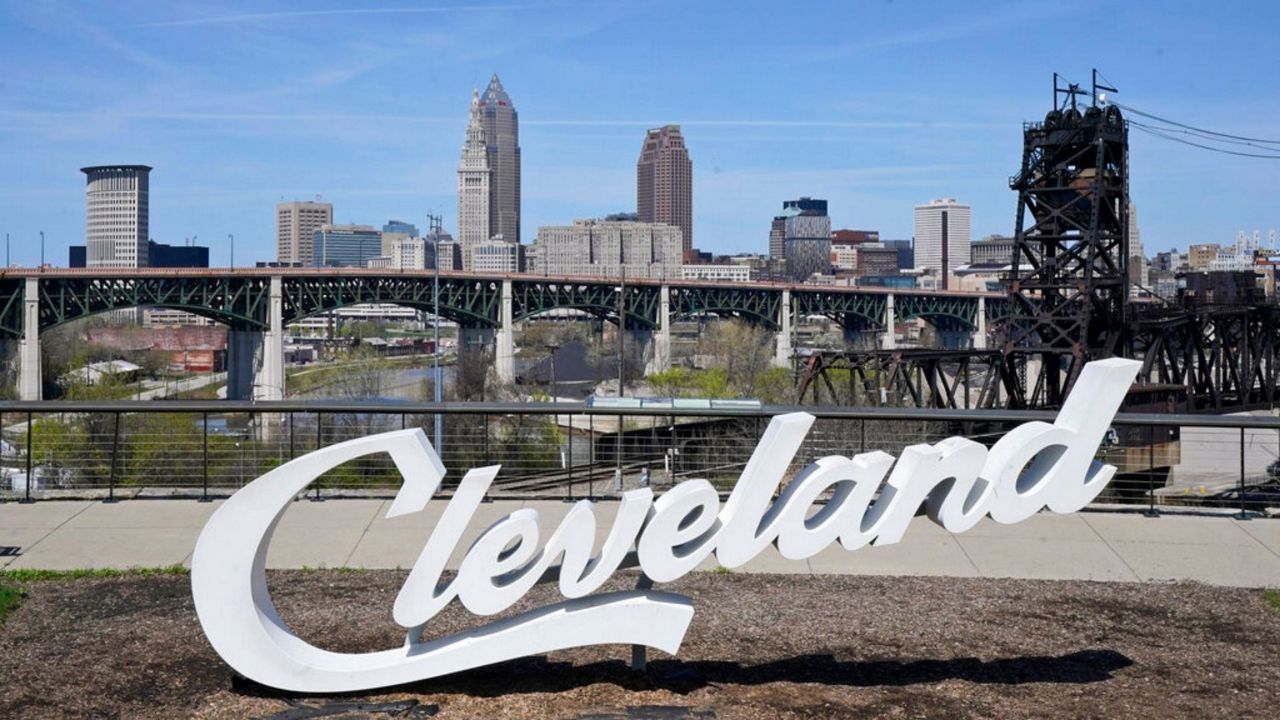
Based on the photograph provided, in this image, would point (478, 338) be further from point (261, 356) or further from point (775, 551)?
point (775, 551)

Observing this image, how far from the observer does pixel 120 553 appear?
11.8 meters

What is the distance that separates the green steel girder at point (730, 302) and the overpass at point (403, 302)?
88mm

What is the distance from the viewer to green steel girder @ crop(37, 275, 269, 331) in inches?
3460

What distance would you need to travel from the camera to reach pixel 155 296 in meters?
89.1

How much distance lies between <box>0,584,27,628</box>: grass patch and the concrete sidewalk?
3.00ft

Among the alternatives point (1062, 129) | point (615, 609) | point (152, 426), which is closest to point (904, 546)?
point (615, 609)

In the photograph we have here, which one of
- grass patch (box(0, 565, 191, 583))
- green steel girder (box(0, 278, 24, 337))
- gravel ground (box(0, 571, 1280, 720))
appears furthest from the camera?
green steel girder (box(0, 278, 24, 337))

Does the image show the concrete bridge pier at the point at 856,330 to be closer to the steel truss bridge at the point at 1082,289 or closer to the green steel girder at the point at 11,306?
the green steel girder at the point at 11,306

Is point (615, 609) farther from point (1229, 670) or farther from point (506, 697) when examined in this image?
point (1229, 670)

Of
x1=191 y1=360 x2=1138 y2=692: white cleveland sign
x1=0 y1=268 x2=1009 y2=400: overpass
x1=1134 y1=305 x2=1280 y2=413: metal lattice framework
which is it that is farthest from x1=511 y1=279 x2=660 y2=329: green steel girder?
x1=191 y1=360 x2=1138 y2=692: white cleveland sign

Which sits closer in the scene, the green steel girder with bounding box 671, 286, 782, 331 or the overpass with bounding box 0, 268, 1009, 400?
the overpass with bounding box 0, 268, 1009, 400

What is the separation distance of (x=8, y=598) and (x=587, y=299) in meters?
101

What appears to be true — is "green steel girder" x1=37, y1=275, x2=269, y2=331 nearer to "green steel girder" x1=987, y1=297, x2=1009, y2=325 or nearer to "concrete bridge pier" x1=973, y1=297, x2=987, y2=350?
"concrete bridge pier" x1=973, y1=297, x2=987, y2=350

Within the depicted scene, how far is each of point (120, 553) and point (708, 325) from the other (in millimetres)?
131995
